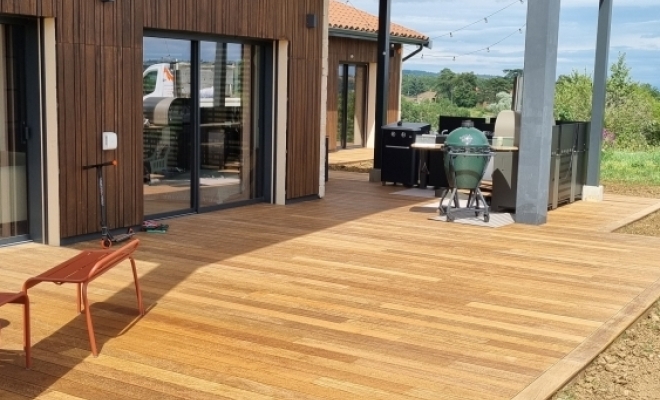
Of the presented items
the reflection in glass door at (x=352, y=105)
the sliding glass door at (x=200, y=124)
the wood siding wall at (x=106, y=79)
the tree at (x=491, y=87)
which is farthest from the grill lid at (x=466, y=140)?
the tree at (x=491, y=87)

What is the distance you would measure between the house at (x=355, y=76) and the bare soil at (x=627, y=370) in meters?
13.8

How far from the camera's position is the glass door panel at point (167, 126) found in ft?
30.0

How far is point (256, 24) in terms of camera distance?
10242mm

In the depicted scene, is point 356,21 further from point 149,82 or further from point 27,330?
point 27,330

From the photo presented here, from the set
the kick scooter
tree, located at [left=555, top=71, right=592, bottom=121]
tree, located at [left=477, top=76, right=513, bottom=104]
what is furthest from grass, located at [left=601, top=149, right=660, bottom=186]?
tree, located at [left=477, top=76, right=513, bottom=104]

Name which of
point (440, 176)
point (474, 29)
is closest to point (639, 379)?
point (440, 176)

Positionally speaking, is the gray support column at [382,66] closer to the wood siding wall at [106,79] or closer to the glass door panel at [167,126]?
the wood siding wall at [106,79]

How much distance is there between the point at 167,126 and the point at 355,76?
11.9 m

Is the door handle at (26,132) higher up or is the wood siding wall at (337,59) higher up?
the wood siding wall at (337,59)

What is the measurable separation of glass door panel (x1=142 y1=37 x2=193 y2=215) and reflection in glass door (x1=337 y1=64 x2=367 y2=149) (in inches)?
424

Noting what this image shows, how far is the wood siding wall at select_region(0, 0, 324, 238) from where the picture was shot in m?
7.88

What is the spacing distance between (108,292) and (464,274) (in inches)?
110

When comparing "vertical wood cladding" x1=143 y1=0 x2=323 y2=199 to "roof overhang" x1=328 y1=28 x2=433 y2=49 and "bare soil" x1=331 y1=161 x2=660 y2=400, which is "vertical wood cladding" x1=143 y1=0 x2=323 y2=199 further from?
"roof overhang" x1=328 y1=28 x2=433 y2=49

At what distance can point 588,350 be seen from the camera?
5.20 metres
